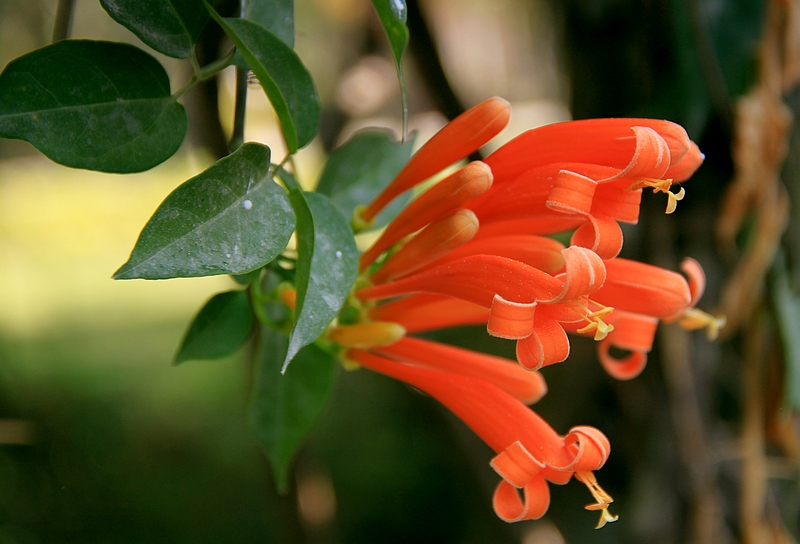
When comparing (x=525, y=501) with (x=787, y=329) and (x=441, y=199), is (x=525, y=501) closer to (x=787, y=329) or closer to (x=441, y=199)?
(x=441, y=199)

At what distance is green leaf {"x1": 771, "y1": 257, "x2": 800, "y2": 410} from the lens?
686mm

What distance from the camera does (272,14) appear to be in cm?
31

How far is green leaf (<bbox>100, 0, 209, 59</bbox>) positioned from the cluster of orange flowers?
0.13 metres

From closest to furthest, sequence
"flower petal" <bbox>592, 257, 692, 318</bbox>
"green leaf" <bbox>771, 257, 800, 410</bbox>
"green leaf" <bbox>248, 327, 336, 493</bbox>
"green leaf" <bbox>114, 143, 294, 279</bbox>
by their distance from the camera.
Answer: "green leaf" <bbox>114, 143, 294, 279</bbox> → "flower petal" <bbox>592, 257, 692, 318</bbox> → "green leaf" <bbox>248, 327, 336, 493</bbox> → "green leaf" <bbox>771, 257, 800, 410</bbox>

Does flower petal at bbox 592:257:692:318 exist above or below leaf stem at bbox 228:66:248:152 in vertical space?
below

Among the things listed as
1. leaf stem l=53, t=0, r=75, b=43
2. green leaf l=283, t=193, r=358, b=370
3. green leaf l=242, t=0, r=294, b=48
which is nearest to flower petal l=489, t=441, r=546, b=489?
green leaf l=283, t=193, r=358, b=370

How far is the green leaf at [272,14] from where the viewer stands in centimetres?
31

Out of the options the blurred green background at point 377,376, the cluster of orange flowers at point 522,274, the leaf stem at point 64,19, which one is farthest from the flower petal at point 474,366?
the blurred green background at point 377,376

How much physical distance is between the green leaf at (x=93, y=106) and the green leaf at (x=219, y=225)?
2.3 inches

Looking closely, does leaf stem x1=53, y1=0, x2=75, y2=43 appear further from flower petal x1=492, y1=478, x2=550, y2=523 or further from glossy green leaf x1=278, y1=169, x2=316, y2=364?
flower petal x1=492, y1=478, x2=550, y2=523

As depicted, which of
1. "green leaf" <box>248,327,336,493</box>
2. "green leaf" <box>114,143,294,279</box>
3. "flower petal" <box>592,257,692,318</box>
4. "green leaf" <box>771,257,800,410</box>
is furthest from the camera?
"green leaf" <box>771,257,800,410</box>

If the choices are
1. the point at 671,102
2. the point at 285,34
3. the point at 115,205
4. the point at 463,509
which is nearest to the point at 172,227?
the point at 285,34

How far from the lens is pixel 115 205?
2.46 m

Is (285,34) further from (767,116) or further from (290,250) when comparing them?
(767,116)
